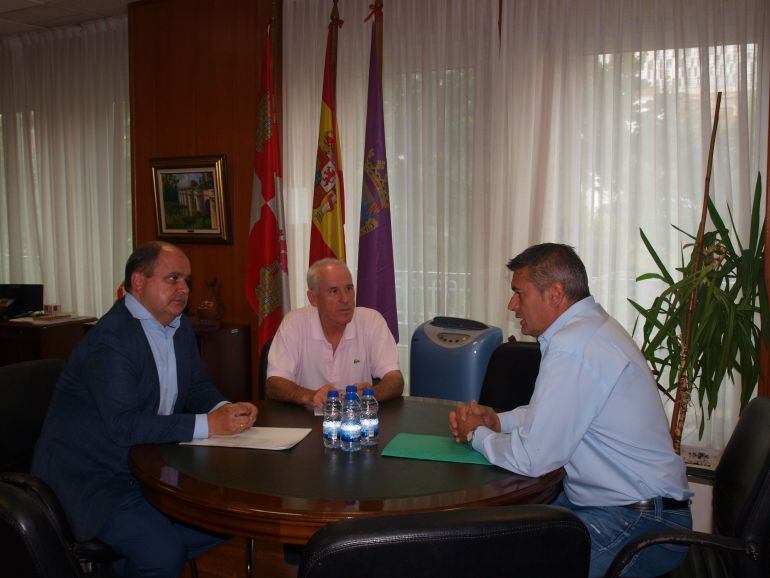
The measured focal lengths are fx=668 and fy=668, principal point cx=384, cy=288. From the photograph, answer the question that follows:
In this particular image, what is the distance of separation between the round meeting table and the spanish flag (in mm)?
2285

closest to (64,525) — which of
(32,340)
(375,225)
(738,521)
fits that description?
(738,521)

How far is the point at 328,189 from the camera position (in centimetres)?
418

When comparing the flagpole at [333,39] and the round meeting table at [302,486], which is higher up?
the flagpole at [333,39]

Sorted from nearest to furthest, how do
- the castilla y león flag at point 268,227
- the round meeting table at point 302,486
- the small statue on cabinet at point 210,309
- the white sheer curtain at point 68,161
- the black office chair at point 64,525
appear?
the round meeting table at point 302,486, the black office chair at point 64,525, the castilla y león flag at point 268,227, the small statue on cabinet at point 210,309, the white sheer curtain at point 68,161

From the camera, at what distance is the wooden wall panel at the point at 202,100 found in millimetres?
4824

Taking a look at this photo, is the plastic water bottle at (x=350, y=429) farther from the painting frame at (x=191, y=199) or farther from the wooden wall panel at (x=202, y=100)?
the painting frame at (x=191, y=199)

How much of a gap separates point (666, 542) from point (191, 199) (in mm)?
4270

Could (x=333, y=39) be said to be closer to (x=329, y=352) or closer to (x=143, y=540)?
(x=329, y=352)

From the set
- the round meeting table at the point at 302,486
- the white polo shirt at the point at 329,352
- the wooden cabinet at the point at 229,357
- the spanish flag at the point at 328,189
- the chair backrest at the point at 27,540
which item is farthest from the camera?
the wooden cabinet at the point at 229,357

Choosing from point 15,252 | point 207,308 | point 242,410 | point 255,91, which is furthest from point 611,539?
point 15,252

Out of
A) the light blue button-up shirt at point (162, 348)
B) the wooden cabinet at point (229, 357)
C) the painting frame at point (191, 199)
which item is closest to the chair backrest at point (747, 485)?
the light blue button-up shirt at point (162, 348)

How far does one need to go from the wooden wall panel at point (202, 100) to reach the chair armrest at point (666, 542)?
3669 millimetres

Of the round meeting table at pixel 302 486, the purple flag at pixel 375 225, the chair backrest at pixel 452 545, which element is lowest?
the round meeting table at pixel 302 486

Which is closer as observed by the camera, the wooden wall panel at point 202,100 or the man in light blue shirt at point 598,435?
the man in light blue shirt at point 598,435
